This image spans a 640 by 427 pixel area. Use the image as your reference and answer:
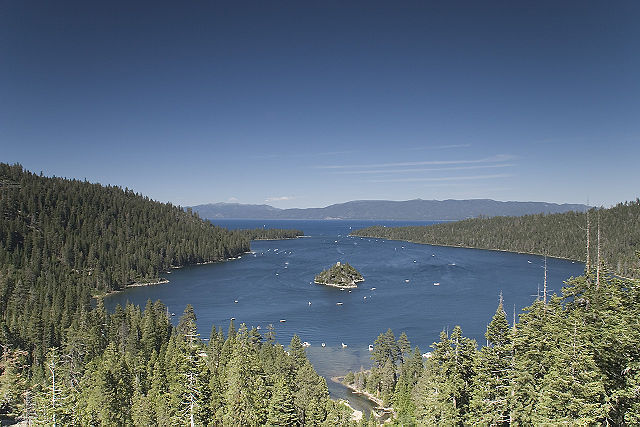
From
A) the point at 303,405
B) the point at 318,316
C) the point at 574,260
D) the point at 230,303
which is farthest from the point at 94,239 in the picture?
the point at 574,260

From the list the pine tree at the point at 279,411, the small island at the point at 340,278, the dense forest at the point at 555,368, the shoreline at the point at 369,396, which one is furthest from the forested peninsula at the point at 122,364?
the small island at the point at 340,278

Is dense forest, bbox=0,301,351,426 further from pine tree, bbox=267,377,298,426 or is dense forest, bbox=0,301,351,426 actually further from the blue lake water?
the blue lake water

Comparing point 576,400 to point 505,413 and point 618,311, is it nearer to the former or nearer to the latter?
point 618,311

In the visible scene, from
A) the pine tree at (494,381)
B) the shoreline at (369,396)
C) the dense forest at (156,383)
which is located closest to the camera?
the pine tree at (494,381)

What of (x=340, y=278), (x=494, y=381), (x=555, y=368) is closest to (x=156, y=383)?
(x=494, y=381)

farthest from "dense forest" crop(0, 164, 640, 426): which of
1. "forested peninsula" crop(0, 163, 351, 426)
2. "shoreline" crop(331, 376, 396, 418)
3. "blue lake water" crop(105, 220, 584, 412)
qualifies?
"blue lake water" crop(105, 220, 584, 412)

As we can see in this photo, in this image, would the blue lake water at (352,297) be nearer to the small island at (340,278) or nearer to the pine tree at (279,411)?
the small island at (340,278)

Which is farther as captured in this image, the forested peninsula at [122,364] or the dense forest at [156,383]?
the forested peninsula at [122,364]

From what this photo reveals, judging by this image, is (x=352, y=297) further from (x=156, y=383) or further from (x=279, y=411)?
(x=279, y=411)
